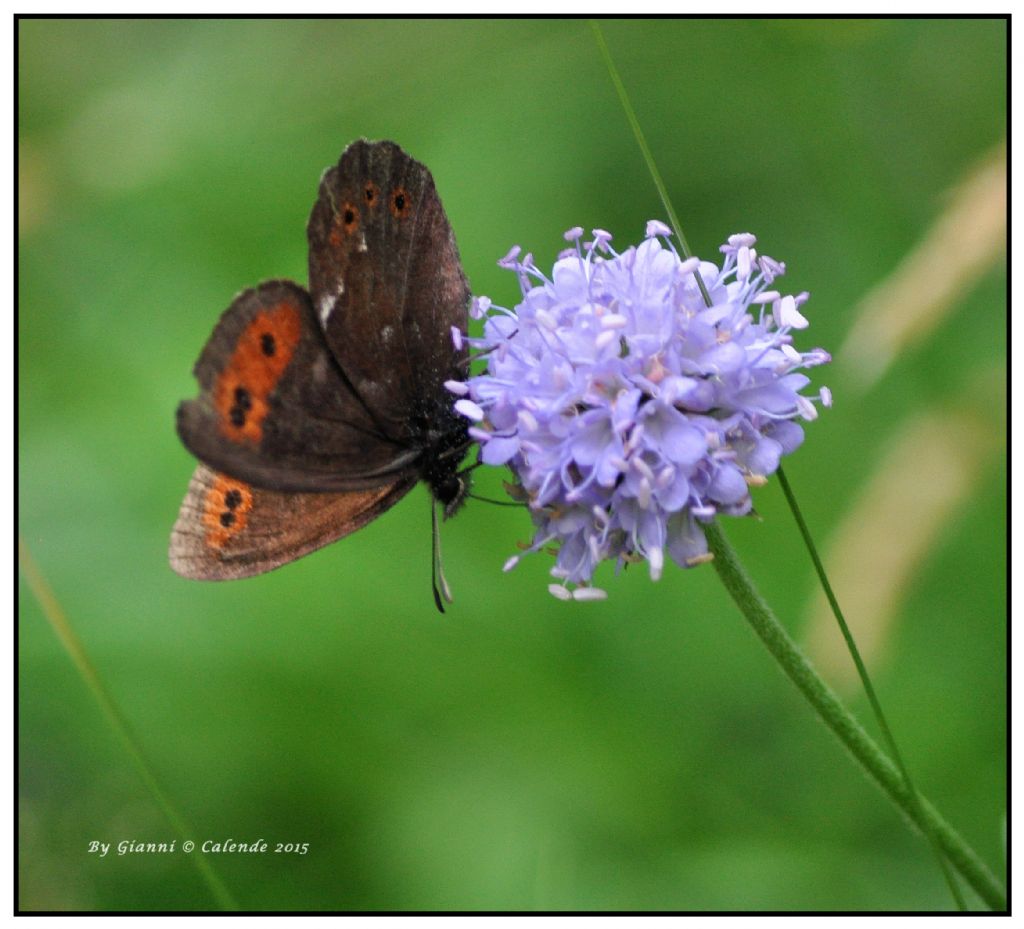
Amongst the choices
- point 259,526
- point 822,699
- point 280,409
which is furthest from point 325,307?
point 822,699

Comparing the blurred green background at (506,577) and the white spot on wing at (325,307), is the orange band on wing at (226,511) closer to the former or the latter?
the white spot on wing at (325,307)

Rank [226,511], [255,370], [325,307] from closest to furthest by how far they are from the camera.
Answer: [255,370] < [325,307] < [226,511]

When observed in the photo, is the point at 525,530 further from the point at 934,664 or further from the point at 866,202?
the point at 866,202

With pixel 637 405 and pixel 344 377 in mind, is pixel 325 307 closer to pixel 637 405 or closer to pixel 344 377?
pixel 344 377

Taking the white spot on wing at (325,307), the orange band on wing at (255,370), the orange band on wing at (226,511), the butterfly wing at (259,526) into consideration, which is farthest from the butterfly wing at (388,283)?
the orange band on wing at (226,511)

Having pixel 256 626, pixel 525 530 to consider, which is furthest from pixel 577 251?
pixel 256 626
